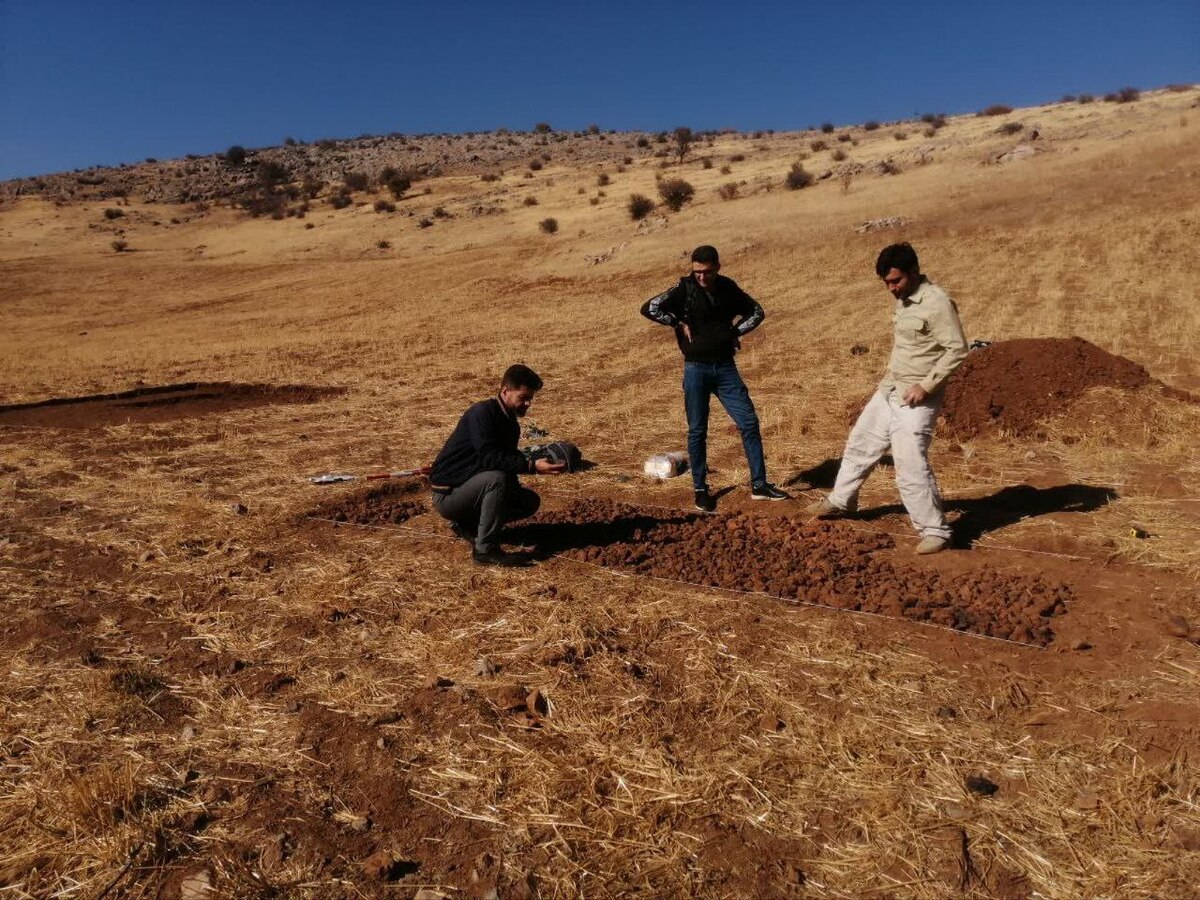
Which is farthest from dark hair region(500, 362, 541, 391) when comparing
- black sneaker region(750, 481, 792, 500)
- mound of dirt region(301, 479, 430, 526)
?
black sneaker region(750, 481, 792, 500)

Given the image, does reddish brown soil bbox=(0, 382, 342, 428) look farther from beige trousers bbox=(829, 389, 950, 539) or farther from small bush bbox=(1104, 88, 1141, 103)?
small bush bbox=(1104, 88, 1141, 103)

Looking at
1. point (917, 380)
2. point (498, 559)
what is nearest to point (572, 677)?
point (498, 559)

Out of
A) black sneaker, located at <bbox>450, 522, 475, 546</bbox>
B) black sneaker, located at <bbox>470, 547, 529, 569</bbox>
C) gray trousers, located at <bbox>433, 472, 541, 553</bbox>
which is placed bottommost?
black sneaker, located at <bbox>470, 547, 529, 569</bbox>

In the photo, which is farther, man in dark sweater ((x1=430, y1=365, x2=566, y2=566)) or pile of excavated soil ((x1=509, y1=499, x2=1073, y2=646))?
man in dark sweater ((x1=430, y1=365, x2=566, y2=566))

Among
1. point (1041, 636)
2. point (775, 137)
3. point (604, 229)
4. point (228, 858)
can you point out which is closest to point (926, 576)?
point (1041, 636)

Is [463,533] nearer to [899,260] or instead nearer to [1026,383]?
[899,260]

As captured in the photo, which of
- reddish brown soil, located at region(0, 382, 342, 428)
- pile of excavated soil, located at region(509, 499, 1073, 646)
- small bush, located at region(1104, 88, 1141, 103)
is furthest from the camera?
small bush, located at region(1104, 88, 1141, 103)

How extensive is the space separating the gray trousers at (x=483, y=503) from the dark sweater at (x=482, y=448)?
0.06 metres

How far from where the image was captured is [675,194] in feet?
96.5

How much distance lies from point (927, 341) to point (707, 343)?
1.75 metres

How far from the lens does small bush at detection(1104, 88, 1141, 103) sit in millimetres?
37713

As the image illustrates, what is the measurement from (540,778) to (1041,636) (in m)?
2.83

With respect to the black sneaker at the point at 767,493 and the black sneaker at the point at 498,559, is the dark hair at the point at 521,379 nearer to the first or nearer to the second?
the black sneaker at the point at 498,559

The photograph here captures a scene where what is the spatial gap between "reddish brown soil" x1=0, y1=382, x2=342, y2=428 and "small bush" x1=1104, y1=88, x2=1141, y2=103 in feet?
139
